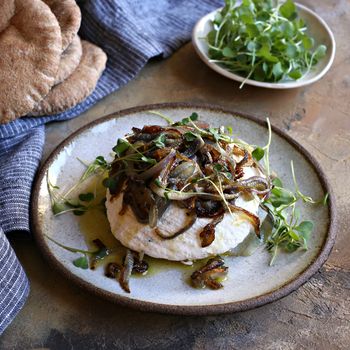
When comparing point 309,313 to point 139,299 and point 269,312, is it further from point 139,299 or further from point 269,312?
point 139,299

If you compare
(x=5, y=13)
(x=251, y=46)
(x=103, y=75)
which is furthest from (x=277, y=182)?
(x=5, y=13)

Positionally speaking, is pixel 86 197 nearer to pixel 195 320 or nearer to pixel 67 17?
pixel 195 320

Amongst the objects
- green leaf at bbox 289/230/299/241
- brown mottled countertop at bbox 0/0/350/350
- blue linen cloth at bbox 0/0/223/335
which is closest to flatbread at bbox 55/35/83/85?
blue linen cloth at bbox 0/0/223/335

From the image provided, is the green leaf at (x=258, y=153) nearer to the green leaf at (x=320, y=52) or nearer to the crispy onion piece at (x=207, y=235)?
the crispy onion piece at (x=207, y=235)

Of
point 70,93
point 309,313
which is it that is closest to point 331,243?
point 309,313

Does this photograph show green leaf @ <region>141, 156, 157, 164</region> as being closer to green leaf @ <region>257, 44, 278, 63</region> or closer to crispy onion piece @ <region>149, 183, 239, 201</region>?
crispy onion piece @ <region>149, 183, 239, 201</region>

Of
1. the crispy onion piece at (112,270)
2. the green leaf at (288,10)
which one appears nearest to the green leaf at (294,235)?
the crispy onion piece at (112,270)
